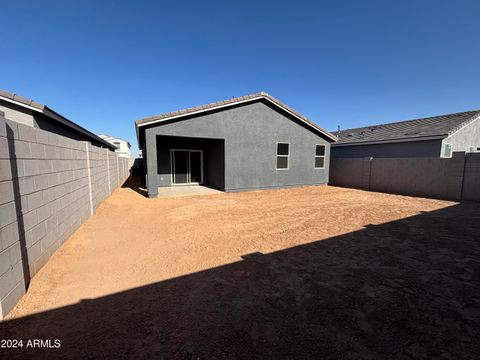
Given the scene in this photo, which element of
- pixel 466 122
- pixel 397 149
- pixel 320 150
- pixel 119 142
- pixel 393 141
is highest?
A: pixel 119 142

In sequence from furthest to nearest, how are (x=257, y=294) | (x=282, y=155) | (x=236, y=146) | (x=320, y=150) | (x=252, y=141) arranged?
1. (x=320, y=150)
2. (x=282, y=155)
3. (x=252, y=141)
4. (x=236, y=146)
5. (x=257, y=294)

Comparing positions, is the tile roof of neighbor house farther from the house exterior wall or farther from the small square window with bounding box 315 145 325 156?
the small square window with bounding box 315 145 325 156

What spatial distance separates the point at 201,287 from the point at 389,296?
7.56ft

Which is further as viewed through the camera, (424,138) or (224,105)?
(424,138)

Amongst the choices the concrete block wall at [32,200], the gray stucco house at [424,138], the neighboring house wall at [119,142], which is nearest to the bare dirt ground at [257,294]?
the concrete block wall at [32,200]

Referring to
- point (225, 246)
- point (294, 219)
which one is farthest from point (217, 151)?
point (225, 246)

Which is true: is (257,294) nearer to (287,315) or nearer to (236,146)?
(287,315)

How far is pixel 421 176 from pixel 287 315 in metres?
11.2

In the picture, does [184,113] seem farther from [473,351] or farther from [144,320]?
[473,351]

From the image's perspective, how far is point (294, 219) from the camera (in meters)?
6.00

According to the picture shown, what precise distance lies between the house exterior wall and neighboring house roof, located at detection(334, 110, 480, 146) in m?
6.04

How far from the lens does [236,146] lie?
10.8 meters

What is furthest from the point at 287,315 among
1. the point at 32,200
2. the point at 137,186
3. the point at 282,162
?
the point at 137,186

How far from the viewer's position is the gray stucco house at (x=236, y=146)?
372 inches
